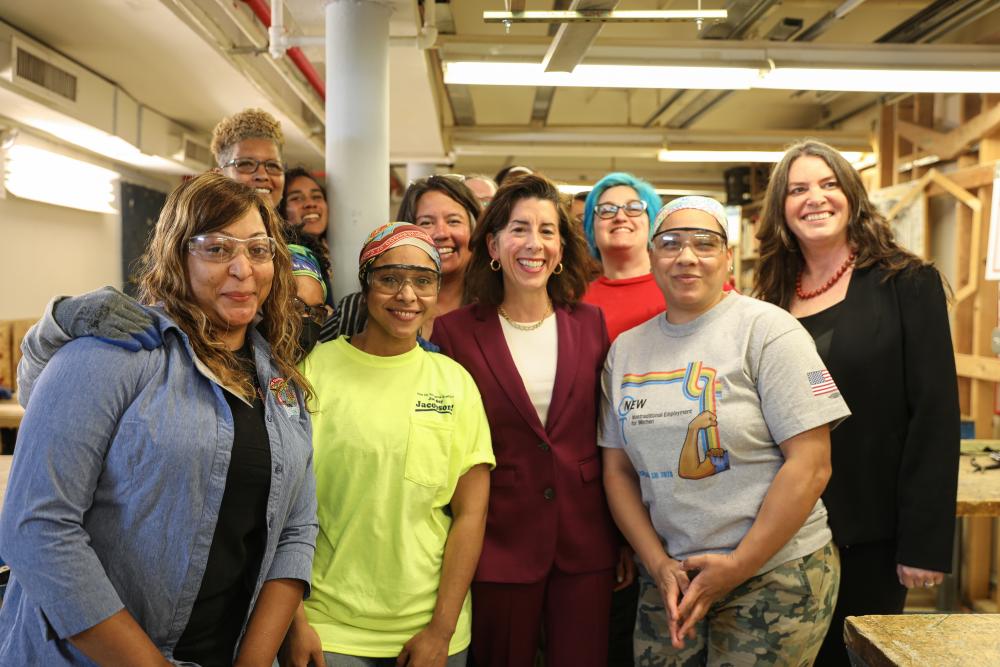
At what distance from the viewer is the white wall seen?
205 inches

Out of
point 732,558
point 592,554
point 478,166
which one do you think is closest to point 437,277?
point 592,554

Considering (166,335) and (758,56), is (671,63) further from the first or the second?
(166,335)

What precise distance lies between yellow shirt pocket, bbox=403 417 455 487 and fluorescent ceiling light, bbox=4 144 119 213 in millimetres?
4692

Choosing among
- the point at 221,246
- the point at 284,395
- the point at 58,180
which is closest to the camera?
the point at 221,246

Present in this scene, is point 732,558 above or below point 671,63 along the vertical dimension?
below

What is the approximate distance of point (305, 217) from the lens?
10.1 feet

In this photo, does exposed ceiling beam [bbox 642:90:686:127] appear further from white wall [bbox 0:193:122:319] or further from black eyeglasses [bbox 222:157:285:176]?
white wall [bbox 0:193:122:319]

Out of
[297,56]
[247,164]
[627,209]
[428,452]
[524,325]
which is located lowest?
[428,452]

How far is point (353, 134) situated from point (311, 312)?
118cm

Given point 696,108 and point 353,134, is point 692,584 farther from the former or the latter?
point 696,108

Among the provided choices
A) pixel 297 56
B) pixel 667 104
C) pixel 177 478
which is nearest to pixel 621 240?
pixel 177 478

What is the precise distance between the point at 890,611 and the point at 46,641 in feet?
6.66

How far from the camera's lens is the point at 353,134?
3.03 meters

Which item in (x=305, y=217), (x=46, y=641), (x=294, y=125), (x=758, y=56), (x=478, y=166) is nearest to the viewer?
(x=46, y=641)
